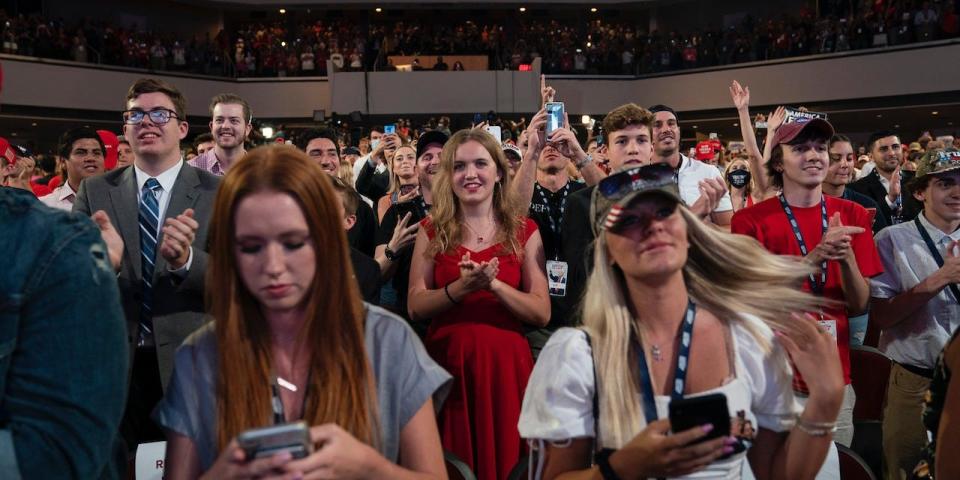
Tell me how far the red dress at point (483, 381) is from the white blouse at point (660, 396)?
1.45 meters

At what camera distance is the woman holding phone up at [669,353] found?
191cm

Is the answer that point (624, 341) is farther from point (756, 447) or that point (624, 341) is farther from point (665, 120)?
point (665, 120)

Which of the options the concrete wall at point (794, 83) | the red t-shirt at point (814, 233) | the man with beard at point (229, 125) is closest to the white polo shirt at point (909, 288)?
the red t-shirt at point (814, 233)

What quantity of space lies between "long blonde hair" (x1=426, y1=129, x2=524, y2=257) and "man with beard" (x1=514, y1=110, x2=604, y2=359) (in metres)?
0.11

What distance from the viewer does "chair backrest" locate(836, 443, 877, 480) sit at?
2656 mm

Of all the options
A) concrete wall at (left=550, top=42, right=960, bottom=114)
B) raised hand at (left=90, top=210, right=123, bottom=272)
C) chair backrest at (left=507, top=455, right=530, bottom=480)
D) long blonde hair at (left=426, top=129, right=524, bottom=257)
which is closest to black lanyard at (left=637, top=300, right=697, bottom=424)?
chair backrest at (left=507, top=455, right=530, bottom=480)

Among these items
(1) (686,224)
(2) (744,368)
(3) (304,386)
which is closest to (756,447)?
(2) (744,368)

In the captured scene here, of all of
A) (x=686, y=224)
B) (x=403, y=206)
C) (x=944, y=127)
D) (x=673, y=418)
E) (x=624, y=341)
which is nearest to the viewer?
(x=673, y=418)

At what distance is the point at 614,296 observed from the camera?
6.89 feet

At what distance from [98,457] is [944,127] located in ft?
85.1

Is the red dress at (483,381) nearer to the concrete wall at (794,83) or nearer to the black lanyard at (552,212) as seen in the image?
the black lanyard at (552,212)

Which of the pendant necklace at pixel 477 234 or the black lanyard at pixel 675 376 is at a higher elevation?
the pendant necklace at pixel 477 234

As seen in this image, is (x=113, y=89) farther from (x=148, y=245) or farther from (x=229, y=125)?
(x=148, y=245)

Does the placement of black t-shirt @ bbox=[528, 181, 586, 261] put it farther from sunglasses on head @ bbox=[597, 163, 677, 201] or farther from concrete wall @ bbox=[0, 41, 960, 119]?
concrete wall @ bbox=[0, 41, 960, 119]
